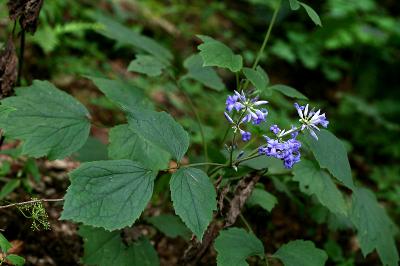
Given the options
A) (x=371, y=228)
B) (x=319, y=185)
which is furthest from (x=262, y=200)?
(x=371, y=228)

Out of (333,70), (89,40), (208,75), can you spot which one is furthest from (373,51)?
(208,75)

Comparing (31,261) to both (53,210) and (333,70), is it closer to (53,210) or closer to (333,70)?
(53,210)

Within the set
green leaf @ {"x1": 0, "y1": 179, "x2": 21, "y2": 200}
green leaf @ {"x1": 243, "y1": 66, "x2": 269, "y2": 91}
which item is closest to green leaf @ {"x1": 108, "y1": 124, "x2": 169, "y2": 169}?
green leaf @ {"x1": 243, "y1": 66, "x2": 269, "y2": 91}

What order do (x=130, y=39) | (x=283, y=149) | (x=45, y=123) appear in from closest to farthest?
(x=283, y=149) → (x=45, y=123) → (x=130, y=39)

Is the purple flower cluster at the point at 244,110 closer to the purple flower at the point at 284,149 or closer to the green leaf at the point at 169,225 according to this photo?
the purple flower at the point at 284,149

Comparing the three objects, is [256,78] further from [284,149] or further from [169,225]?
[169,225]

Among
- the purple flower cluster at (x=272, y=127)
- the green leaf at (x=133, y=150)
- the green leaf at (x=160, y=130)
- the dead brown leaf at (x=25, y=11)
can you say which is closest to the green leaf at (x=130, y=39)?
the dead brown leaf at (x=25, y=11)

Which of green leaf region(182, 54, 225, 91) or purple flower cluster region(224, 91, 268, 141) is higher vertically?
purple flower cluster region(224, 91, 268, 141)

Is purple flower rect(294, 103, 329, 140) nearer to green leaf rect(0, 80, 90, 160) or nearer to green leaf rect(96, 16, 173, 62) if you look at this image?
green leaf rect(0, 80, 90, 160)
